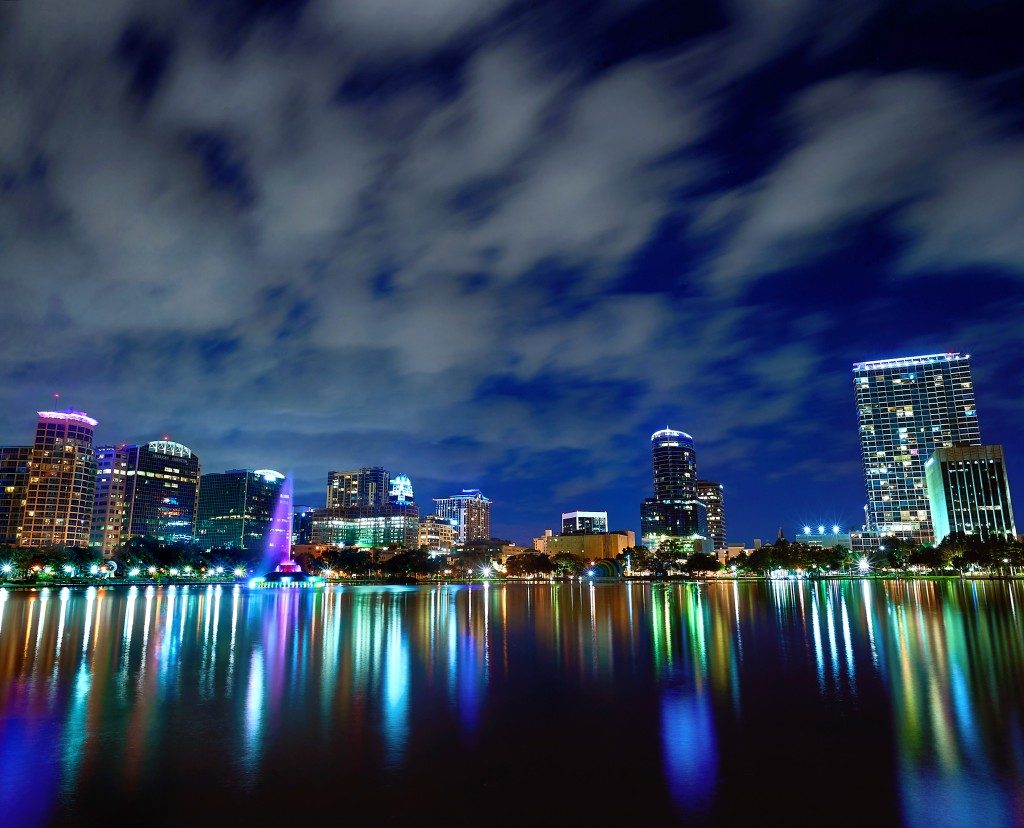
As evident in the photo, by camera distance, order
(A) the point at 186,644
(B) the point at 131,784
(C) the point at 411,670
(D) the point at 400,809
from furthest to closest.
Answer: (A) the point at 186,644
(C) the point at 411,670
(B) the point at 131,784
(D) the point at 400,809

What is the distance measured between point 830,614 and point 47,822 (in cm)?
5255

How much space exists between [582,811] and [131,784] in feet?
27.2

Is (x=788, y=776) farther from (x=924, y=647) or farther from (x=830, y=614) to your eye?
(x=830, y=614)

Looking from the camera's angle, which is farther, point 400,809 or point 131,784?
point 131,784

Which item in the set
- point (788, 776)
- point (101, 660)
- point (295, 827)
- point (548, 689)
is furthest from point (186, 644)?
point (788, 776)

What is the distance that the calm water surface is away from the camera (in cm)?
1176

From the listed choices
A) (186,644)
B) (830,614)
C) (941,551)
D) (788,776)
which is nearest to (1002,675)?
(788,776)

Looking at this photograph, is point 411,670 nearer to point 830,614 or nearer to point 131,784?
point 131,784

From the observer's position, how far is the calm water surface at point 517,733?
38.6ft

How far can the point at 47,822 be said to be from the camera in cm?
1109

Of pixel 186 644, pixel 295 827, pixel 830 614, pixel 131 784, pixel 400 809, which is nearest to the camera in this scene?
pixel 295 827

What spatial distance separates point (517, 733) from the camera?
16.5 meters

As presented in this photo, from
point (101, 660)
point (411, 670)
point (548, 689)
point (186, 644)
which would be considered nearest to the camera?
point (548, 689)

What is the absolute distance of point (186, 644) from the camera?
3494 centimetres
